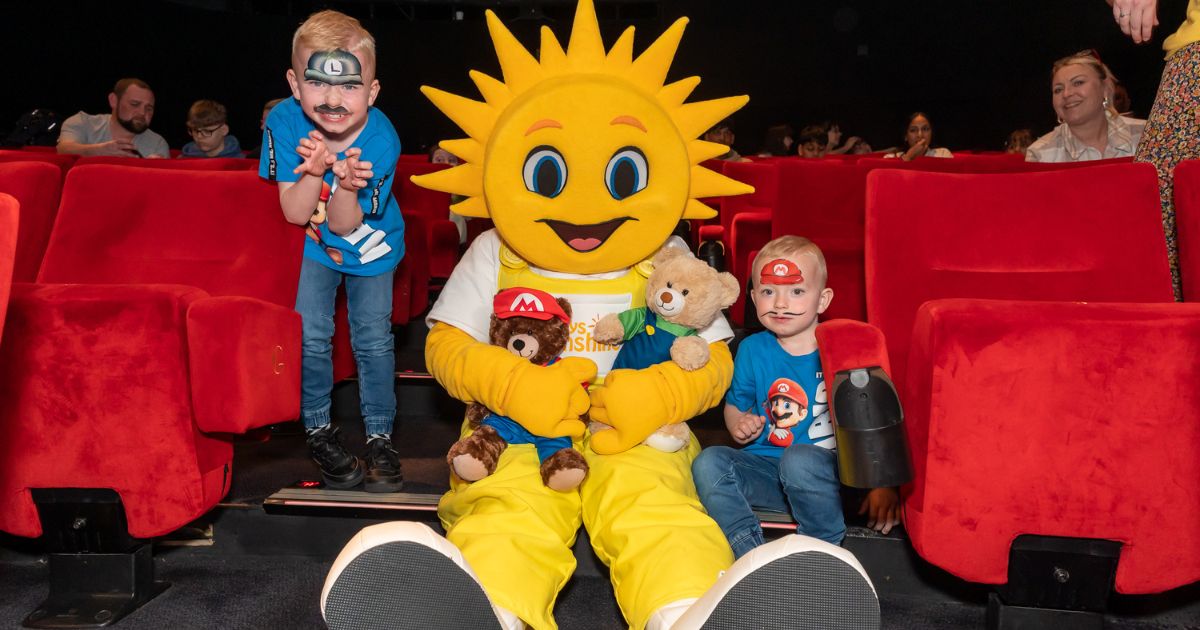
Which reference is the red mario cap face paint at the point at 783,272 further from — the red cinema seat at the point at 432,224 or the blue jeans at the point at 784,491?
the red cinema seat at the point at 432,224

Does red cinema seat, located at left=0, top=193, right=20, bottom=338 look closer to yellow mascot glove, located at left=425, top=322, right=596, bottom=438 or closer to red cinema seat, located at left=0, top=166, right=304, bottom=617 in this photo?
red cinema seat, located at left=0, top=166, right=304, bottom=617

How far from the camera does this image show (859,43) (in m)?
8.48

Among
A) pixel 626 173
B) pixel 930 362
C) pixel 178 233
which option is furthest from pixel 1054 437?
pixel 178 233

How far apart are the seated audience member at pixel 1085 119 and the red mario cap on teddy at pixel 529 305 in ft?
6.50

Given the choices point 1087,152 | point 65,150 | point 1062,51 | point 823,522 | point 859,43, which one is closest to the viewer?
point 823,522

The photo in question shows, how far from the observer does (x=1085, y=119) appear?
8.94 feet

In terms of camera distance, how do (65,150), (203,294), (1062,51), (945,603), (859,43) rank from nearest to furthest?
(203,294) → (945,603) → (65,150) → (1062,51) → (859,43)

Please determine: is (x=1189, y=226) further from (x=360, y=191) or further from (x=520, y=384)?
(x=360, y=191)

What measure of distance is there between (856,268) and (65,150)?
310 cm

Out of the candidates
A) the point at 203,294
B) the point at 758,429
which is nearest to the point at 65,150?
the point at 203,294

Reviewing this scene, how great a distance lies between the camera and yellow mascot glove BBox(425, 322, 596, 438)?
142 cm

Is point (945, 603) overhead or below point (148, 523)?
below

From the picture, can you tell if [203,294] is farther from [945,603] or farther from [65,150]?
[65,150]

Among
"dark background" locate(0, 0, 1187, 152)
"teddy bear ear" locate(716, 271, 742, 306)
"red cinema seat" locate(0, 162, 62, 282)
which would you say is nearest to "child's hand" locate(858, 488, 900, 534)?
"teddy bear ear" locate(716, 271, 742, 306)
